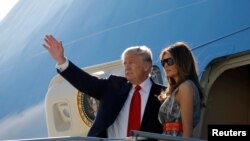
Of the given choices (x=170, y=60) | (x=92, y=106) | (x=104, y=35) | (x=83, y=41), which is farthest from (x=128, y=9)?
(x=170, y=60)

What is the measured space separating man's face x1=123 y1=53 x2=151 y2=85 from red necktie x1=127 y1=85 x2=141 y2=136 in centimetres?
8

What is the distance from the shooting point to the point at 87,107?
5.19 metres

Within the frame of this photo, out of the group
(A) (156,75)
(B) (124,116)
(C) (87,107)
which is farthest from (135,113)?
(C) (87,107)

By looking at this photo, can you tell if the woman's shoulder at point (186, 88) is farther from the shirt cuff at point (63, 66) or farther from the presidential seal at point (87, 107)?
the presidential seal at point (87, 107)

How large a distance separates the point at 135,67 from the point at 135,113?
0.31m

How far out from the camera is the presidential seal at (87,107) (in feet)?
16.8

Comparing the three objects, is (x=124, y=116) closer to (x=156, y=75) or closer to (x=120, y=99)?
(x=120, y=99)

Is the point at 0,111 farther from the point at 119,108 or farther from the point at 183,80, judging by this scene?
the point at 183,80

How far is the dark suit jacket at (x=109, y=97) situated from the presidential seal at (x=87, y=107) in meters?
0.95

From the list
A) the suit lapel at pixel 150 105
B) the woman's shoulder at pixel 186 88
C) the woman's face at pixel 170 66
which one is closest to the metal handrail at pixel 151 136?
the woman's shoulder at pixel 186 88

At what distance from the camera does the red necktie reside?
3838 mm

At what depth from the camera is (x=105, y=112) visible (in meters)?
3.94

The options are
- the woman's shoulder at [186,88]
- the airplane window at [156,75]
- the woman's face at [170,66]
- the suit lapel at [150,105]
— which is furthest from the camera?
the airplane window at [156,75]

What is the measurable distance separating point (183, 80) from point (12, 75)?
458 cm
